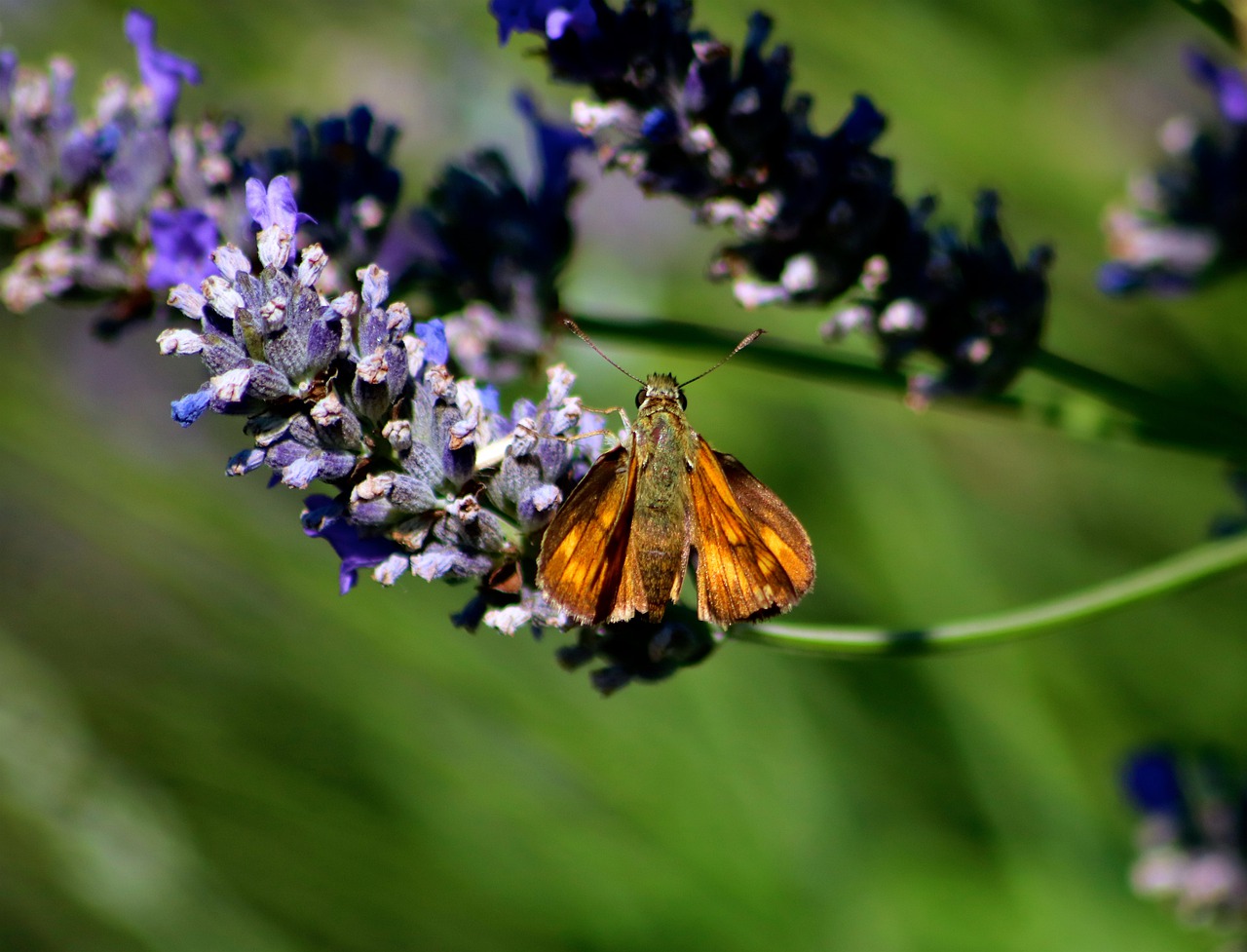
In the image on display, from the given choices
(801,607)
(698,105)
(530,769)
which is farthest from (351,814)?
(698,105)

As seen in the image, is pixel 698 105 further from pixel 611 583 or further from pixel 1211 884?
pixel 1211 884

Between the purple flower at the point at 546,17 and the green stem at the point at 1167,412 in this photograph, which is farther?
the green stem at the point at 1167,412

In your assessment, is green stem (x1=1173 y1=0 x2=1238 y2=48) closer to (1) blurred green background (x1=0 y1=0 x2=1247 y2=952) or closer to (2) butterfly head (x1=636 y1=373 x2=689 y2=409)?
(2) butterfly head (x1=636 y1=373 x2=689 y2=409)

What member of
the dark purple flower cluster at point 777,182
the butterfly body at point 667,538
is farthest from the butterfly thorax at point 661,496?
the dark purple flower cluster at point 777,182

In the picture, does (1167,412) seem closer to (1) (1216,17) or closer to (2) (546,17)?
(1) (1216,17)

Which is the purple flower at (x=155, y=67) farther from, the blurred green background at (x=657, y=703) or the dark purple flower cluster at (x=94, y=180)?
the blurred green background at (x=657, y=703)

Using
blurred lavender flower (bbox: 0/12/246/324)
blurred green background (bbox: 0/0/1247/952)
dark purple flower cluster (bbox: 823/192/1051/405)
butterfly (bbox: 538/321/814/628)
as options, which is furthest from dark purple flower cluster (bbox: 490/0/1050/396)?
blurred green background (bbox: 0/0/1247/952)
